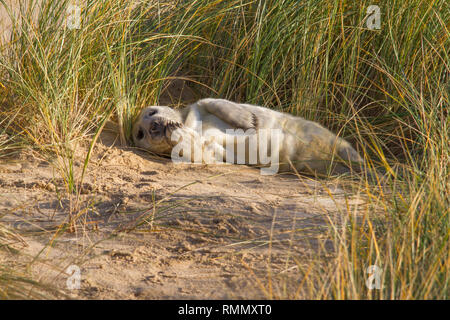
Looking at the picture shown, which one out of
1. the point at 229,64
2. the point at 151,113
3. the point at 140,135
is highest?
the point at 229,64

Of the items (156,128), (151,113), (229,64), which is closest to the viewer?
(156,128)

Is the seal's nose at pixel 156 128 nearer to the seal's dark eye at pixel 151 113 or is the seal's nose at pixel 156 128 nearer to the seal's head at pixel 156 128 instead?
the seal's head at pixel 156 128

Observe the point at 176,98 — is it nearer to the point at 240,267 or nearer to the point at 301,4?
the point at 301,4

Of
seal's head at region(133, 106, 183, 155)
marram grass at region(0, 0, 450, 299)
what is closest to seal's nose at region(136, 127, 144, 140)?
seal's head at region(133, 106, 183, 155)

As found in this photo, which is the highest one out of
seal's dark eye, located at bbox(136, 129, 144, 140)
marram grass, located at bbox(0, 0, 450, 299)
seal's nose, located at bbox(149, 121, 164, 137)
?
marram grass, located at bbox(0, 0, 450, 299)

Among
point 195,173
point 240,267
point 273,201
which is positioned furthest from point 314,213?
point 195,173

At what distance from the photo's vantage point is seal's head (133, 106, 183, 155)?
424 centimetres

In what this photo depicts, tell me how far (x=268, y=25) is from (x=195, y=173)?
154 cm

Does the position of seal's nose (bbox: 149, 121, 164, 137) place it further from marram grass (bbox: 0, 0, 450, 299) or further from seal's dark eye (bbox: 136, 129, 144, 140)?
marram grass (bbox: 0, 0, 450, 299)

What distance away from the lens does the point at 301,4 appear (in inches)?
181

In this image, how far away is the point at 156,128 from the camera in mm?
4215

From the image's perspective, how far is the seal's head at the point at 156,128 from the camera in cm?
424

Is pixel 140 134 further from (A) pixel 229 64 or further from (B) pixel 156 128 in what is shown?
(A) pixel 229 64

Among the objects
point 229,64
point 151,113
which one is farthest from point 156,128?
point 229,64
